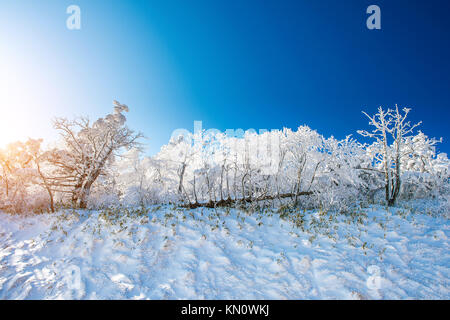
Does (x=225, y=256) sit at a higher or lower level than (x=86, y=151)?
lower

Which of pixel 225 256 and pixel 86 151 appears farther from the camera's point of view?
pixel 86 151

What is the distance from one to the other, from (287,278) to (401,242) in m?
4.95

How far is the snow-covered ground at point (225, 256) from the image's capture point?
546 centimetres

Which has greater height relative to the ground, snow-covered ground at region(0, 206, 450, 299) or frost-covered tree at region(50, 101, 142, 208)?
frost-covered tree at region(50, 101, 142, 208)

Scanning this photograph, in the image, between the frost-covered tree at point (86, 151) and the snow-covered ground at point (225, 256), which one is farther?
the frost-covered tree at point (86, 151)

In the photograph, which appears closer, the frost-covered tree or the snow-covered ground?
the snow-covered ground

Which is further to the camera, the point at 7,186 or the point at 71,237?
the point at 7,186

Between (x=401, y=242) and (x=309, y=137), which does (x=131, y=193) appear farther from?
(x=401, y=242)

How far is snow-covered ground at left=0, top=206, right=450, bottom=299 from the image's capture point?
5.46 m

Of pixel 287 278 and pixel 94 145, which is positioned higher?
pixel 94 145

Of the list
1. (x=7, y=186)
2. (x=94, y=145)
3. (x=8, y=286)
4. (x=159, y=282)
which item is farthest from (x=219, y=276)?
(x=94, y=145)

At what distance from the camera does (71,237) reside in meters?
8.22

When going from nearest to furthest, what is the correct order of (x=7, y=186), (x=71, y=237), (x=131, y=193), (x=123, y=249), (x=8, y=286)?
(x=8, y=286) → (x=123, y=249) → (x=71, y=237) → (x=7, y=186) → (x=131, y=193)

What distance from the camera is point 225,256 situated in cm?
688
